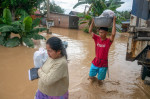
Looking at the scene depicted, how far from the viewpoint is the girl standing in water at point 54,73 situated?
1423mm

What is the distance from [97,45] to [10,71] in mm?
2871

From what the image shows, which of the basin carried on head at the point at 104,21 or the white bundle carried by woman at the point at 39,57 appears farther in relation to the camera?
the basin carried on head at the point at 104,21

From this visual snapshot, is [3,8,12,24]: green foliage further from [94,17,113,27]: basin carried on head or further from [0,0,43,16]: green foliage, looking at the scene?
[94,17,113,27]: basin carried on head

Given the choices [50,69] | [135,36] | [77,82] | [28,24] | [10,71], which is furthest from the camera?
[28,24]

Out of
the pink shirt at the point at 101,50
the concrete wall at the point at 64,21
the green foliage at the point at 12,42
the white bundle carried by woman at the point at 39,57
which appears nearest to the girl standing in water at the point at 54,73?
the white bundle carried by woman at the point at 39,57

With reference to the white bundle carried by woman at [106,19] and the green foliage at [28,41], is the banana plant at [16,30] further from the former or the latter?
the white bundle carried by woman at [106,19]

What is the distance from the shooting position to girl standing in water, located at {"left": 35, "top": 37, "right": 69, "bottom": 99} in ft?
4.67

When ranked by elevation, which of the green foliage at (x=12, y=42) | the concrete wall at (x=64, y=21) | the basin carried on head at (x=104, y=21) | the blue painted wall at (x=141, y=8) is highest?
the concrete wall at (x=64, y=21)

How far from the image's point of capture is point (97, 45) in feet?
9.73

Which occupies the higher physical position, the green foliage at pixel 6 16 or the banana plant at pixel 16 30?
the green foliage at pixel 6 16

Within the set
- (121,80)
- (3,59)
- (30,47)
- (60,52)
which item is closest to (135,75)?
(121,80)

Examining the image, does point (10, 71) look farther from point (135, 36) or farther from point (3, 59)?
point (135, 36)

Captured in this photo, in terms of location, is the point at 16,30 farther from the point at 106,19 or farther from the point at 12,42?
the point at 106,19

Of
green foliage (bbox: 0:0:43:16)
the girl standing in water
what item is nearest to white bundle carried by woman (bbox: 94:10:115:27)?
the girl standing in water
